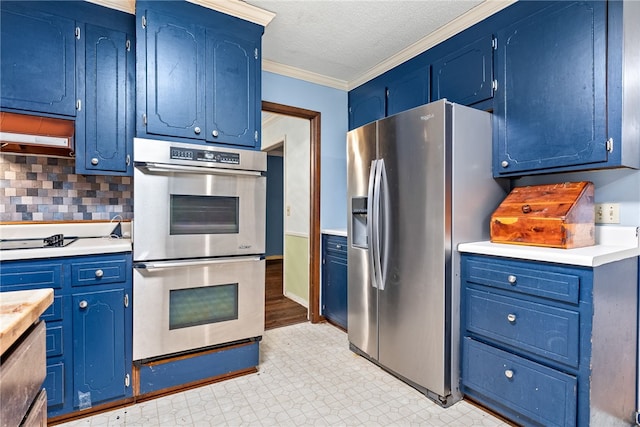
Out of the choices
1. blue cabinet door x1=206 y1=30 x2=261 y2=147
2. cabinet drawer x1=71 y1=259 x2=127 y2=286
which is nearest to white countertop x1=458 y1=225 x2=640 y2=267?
blue cabinet door x1=206 y1=30 x2=261 y2=147

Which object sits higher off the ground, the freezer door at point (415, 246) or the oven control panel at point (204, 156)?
the oven control panel at point (204, 156)

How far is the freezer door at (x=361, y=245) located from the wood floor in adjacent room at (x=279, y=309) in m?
0.94

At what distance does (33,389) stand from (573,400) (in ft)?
6.39

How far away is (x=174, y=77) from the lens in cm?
200

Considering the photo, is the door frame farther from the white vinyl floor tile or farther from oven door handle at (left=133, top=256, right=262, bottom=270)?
oven door handle at (left=133, top=256, right=262, bottom=270)

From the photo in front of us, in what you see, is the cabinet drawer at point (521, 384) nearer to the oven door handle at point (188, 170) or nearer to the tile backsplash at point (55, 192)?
the oven door handle at point (188, 170)

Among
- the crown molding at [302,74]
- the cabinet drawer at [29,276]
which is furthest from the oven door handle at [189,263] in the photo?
the crown molding at [302,74]

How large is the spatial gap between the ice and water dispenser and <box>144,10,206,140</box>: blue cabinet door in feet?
3.84

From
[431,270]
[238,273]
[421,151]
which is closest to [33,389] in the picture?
[238,273]

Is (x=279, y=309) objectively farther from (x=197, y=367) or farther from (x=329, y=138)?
(x=329, y=138)

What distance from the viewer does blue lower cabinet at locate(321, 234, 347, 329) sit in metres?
3.01

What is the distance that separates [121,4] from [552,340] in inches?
117

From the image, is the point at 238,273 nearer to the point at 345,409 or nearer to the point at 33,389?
the point at 345,409

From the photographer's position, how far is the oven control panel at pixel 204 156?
195cm
